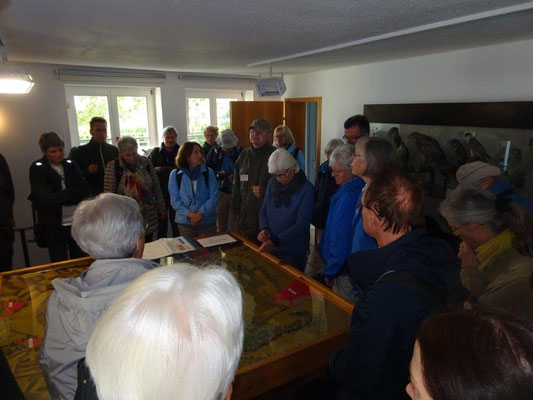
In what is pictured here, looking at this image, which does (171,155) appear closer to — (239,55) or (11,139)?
(239,55)

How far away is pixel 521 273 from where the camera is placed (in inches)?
57.9

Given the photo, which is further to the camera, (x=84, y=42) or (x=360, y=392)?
(x=84, y=42)

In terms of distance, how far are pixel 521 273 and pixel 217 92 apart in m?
6.18

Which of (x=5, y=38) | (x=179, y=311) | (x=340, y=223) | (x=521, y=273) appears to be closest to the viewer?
(x=179, y=311)

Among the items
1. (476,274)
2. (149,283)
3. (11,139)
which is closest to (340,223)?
(476,274)

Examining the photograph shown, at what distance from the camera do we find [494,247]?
1.66 m

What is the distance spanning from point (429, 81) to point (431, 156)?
87cm

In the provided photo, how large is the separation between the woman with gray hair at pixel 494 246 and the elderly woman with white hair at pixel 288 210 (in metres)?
1.04

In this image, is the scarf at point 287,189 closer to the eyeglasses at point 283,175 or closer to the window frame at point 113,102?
the eyeglasses at point 283,175

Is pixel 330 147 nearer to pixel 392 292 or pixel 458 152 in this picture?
pixel 458 152

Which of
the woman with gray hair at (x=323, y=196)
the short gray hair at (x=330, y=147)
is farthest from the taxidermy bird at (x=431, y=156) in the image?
the woman with gray hair at (x=323, y=196)

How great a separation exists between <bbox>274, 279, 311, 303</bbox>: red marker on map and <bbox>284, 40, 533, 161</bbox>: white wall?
109 inches

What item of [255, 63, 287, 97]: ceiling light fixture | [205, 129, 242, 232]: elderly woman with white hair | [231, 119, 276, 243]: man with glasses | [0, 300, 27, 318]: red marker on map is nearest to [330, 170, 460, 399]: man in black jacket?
[0, 300, 27, 318]: red marker on map

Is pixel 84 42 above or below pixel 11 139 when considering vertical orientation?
above
